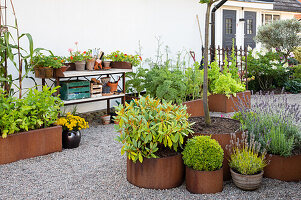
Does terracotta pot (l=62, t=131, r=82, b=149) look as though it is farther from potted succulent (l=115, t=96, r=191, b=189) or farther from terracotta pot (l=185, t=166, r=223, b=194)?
terracotta pot (l=185, t=166, r=223, b=194)

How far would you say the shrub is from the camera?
3.43m

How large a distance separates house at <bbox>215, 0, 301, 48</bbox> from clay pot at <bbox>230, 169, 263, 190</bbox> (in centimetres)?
850

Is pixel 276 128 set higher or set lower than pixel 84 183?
higher

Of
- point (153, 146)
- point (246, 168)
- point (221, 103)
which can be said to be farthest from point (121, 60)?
point (246, 168)

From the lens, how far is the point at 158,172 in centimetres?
355

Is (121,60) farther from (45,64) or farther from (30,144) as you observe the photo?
(30,144)

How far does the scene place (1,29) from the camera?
4918 mm

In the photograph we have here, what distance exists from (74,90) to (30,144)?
158 centimetres

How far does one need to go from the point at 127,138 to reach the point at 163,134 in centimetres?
40

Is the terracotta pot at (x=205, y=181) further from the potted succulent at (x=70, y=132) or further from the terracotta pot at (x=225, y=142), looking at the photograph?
the potted succulent at (x=70, y=132)

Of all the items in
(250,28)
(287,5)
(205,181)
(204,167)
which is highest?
(287,5)

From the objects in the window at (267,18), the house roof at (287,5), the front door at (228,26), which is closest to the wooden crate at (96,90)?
the front door at (228,26)

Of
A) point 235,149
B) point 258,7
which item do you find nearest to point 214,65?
point 235,149

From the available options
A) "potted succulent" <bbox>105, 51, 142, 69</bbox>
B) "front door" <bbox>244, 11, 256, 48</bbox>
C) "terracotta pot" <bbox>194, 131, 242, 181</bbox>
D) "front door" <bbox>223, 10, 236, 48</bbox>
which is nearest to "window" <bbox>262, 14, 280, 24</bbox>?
"front door" <bbox>244, 11, 256, 48</bbox>
